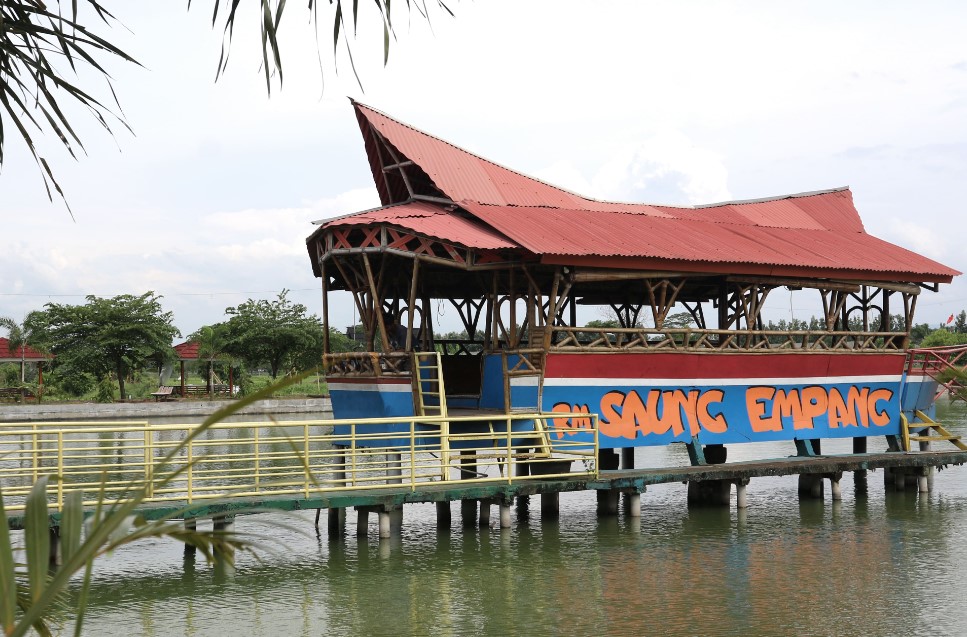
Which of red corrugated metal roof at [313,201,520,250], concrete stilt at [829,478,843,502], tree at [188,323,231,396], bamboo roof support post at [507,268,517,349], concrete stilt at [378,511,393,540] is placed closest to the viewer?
concrete stilt at [378,511,393,540]

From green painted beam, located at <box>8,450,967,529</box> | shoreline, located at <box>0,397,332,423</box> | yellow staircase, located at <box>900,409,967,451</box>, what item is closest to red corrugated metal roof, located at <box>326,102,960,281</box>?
yellow staircase, located at <box>900,409,967,451</box>

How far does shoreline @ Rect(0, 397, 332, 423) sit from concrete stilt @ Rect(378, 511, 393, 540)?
31.0 meters

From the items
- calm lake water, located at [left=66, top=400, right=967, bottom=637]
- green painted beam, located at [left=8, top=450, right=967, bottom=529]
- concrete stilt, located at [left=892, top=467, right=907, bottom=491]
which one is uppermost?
green painted beam, located at [left=8, top=450, right=967, bottom=529]

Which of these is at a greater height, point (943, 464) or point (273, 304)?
point (273, 304)

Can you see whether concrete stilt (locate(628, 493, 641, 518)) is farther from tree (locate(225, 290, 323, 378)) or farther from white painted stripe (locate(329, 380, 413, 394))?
tree (locate(225, 290, 323, 378))

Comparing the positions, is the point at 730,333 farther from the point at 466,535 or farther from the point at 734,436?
the point at 466,535

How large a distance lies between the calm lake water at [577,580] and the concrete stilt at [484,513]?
0.58 ft

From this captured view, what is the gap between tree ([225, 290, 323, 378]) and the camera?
68688 millimetres

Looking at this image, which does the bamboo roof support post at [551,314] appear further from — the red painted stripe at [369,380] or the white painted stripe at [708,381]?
the red painted stripe at [369,380]

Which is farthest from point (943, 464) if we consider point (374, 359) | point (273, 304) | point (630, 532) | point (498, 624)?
point (273, 304)

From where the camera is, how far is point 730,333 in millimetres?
23781

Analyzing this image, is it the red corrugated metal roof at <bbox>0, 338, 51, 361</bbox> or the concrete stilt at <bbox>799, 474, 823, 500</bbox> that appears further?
the red corrugated metal roof at <bbox>0, 338, 51, 361</bbox>

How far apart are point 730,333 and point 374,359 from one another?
295 inches

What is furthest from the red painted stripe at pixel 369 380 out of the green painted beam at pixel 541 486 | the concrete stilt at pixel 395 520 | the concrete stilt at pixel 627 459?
the concrete stilt at pixel 627 459
